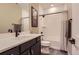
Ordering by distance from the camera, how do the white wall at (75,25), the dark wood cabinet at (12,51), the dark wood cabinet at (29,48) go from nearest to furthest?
the dark wood cabinet at (12,51)
the dark wood cabinet at (29,48)
the white wall at (75,25)

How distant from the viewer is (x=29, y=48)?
1.58m

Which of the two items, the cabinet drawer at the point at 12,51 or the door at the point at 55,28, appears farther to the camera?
the door at the point at 55,28

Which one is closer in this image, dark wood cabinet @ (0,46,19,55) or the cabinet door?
dark wood cabinet @ (0,46,19,55)

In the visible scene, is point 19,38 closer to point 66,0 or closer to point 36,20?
point 36,20

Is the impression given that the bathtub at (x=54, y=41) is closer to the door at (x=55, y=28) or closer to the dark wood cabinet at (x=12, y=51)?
the door at (x=55, y=28)

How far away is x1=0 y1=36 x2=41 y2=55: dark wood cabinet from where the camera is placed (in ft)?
4.51

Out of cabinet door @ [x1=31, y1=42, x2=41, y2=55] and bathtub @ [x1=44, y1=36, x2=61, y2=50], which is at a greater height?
bathtub @ [x1=44, y1=36, x2=61, y2=50]

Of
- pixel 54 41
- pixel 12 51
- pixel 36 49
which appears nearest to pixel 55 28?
pixel 54 41

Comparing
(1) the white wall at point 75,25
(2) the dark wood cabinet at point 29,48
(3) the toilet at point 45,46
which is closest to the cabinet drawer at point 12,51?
(2) the dark wood cabinet at point 29,48

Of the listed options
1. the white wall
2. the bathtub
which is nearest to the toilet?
the bathtub

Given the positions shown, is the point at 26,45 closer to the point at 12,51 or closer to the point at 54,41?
the point at 12,51

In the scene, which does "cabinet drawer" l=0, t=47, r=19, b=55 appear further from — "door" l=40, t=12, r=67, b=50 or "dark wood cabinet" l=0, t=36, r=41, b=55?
"door" l=40, t=12, r=67, b=50

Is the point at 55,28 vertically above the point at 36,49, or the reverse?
the point at 55,28

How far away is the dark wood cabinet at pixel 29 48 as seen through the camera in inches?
54.1
